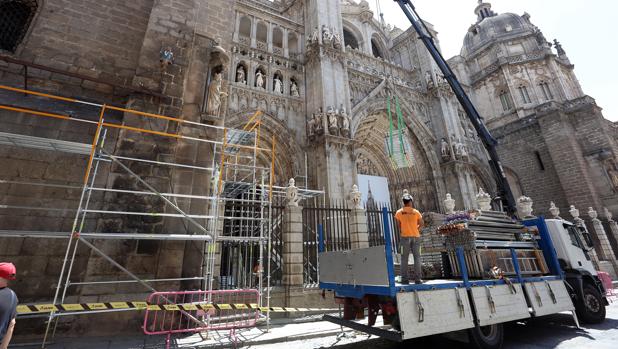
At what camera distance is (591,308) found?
6.58 metres

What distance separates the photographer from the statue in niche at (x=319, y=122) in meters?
15.0

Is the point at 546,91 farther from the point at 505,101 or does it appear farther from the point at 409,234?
the point at 409,234

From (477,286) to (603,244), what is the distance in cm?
1833

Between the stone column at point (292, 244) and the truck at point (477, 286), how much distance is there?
2.62 m

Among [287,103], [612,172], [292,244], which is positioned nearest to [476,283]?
[292,244]

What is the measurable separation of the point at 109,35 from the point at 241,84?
7388 millimetres

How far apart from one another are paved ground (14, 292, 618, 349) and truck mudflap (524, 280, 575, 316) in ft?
1.67

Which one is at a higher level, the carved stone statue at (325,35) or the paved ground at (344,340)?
the carved stone statue at (325,35)

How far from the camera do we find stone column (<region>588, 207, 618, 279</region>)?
50.4 ft

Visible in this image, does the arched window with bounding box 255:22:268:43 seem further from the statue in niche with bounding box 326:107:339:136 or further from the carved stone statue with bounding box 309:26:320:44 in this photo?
the statue in niche with bounding box 326:107:339:136

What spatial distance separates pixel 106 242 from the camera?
571 centimetres

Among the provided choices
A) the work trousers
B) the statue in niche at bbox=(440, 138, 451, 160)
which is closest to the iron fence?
the work trousers

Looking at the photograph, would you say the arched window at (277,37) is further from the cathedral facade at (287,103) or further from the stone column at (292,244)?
the stone column at (292,244)

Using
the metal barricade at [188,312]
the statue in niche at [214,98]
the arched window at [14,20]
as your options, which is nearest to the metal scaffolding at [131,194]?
the metal barricade at [188,312]
